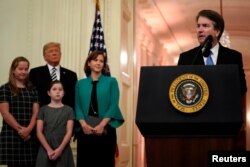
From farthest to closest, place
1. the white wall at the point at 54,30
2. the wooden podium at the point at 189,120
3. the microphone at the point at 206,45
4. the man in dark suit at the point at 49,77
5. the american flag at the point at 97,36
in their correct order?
the white wall at the point at 54,30
the american flag at the point at 97,36
the man in dark suit at the point at 49,77
the microphone at the point at 206,45
the wooden podium at the point at 189,120

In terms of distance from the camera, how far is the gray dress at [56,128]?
11.9 ft

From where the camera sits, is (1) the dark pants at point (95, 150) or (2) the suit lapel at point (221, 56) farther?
(1) the dark pants at point (95, 150)

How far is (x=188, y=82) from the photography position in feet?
5.15

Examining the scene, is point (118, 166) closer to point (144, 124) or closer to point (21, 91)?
point (21, 91)

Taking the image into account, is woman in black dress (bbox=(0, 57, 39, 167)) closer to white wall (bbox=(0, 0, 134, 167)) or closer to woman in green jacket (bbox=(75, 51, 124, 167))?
woman in green jacket (bbox=(75, 51, 124, 167))

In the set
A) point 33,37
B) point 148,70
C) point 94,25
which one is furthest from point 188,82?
point 33,37

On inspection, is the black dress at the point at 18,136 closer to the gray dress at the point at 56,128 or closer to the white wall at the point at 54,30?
the gray dress at the point at 56,128

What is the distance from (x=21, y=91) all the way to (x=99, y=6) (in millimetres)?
1908

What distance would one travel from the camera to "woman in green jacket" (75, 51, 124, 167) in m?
3.53

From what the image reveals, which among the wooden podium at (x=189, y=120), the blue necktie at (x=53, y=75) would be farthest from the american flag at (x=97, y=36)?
the wooden podium at (x=189, y=120)

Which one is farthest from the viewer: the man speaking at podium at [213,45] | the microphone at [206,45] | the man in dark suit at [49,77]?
the man in dark suit at [49,77]

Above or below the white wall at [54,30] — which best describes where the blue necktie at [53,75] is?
below

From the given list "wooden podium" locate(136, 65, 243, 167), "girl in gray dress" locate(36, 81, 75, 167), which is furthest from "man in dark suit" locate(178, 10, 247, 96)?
"girl in gray dress" locate(36, 81, 75, 167)

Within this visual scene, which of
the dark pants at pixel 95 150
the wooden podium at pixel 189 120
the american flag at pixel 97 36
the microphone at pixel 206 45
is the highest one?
the american flag at pixel 97 36
